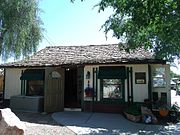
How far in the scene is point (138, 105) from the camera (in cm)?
1240

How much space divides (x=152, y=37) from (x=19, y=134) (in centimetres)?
707

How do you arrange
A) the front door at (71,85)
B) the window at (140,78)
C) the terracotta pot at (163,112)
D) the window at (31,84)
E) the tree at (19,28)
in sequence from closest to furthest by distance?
the terracotta pot at (163,112) → the tree at (19,28) → the window at (140,78) → the window at (31,84) → the front door at (71,85)

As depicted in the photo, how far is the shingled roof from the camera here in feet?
43.7

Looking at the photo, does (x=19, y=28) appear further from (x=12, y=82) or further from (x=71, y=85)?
(x=71, y=85)

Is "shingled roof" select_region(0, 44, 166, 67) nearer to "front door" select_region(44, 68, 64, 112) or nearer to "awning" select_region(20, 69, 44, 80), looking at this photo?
"awning" select_region(20, 69, 44, 80)

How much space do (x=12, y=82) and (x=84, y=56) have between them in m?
4.65

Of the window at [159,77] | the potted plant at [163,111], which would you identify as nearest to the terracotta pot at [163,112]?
the potted plant at [163,111]

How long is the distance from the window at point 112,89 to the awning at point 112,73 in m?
0.55

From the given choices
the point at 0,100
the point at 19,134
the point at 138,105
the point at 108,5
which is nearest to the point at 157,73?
the point at 138,105

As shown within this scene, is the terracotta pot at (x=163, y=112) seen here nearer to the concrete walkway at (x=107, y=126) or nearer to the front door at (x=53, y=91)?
the concrete walkway at (x=107, y=126)

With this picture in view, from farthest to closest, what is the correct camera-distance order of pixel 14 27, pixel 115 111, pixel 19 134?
pixel 115 111
pixel 14 27
pixel 19 134

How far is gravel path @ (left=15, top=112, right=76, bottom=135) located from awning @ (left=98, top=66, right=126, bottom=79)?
11.3ft

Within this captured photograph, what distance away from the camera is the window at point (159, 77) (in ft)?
42.7

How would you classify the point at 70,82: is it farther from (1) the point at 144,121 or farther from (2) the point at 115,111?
(1) the point at 144,121
